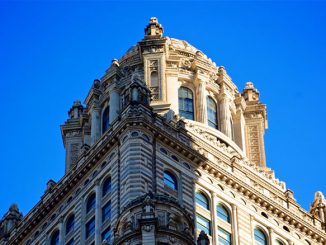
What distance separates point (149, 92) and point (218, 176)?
7410 mm

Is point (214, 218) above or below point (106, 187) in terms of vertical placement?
below

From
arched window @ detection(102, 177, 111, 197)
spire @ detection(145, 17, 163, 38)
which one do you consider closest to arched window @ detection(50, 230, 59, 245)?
arched window @ detection(102, 177, 111, 197)

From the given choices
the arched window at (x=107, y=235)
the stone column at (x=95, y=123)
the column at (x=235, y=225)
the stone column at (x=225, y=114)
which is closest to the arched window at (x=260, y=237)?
the column at (x=235, y=225)

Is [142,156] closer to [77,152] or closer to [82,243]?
[82,243]

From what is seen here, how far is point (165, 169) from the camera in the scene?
3755 inches

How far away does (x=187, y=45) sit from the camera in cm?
11288

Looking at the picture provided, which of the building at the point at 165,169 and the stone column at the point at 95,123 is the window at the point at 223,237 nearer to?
the building at the point at 165,169

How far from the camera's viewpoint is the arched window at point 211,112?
107 m

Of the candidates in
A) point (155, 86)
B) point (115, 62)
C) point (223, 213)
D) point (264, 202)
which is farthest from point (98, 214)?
point (115, 62)

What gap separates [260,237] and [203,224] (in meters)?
5.46

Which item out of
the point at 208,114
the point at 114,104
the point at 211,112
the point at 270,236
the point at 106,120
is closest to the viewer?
the point at 270,236

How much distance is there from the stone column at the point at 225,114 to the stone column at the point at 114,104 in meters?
7.46

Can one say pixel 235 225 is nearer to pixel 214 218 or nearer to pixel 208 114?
pixel 214 218

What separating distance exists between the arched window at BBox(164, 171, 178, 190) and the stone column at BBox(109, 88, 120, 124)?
10.6 meters
